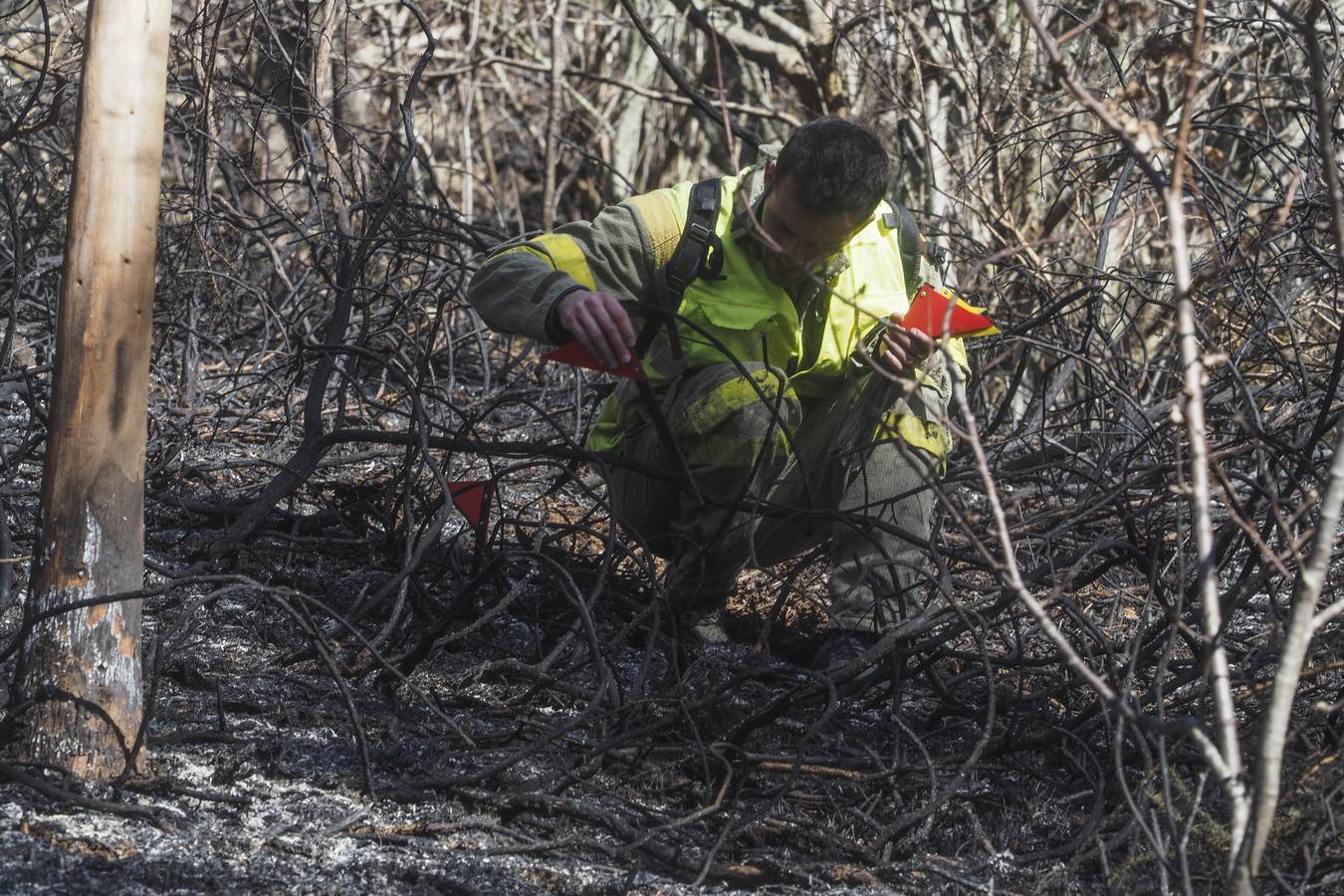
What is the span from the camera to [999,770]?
96.5 inches

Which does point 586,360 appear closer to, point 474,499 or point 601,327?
point 601,327

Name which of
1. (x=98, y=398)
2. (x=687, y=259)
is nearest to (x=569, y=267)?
(x=687, y=259)

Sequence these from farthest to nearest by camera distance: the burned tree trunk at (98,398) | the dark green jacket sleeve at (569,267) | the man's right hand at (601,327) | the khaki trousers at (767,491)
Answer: the khaki trousers at (767,491), the dark green jacket sleeve at (569,267), the man's right hand at (601,327), the burned tree trunk at (98,398)

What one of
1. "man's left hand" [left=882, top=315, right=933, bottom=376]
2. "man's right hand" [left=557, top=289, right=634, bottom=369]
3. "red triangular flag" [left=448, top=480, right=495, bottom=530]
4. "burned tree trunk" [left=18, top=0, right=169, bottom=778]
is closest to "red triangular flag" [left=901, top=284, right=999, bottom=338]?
"man's left hand" [left=882, top=315, right=933, bottom=376]

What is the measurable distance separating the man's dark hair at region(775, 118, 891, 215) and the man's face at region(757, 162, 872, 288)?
19 mm

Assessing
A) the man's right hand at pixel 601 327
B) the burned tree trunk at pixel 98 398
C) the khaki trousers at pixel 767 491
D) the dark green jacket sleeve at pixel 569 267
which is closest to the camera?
the burned tree trunk at pixel 98 398

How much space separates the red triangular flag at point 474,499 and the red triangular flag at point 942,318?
95cm

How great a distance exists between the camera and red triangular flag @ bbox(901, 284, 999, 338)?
A: 269 centimetres

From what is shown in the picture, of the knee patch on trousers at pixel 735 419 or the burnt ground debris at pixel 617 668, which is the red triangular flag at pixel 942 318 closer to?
the burnt ground debris at pixel 617 668

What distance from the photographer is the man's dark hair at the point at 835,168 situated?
9.24 feet

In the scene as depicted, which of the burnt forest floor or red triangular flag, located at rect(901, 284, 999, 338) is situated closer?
the burnt forest floor

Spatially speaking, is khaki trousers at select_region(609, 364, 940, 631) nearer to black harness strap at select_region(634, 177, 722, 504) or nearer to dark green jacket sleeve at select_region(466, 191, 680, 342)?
black harness strap at select_region(634, 177, 722, 504)

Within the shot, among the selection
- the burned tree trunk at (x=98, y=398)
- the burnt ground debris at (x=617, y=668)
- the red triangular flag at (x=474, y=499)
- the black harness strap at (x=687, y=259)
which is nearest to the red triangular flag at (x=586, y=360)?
the burnt ground debris at (x=617, y=668)

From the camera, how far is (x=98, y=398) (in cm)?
194
